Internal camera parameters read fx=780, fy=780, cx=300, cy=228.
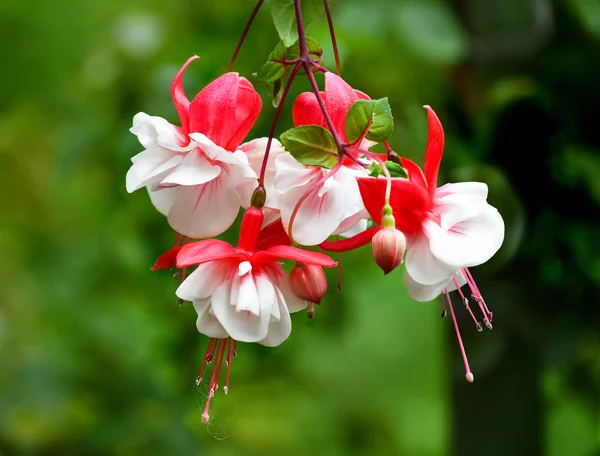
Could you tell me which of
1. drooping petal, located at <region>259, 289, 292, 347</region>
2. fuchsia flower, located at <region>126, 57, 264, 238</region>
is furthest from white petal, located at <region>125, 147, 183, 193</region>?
drooping petal, located at <region>259, 289, 292, 347</region>

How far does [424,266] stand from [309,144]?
0.33 ft

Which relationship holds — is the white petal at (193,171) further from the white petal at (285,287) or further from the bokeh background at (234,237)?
the bokeh background at (234,237)

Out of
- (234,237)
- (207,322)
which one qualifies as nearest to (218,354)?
(207,322)

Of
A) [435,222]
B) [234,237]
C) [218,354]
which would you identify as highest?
[435,222]

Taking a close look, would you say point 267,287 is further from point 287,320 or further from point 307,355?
point 307,355

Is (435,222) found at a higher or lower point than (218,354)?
higher

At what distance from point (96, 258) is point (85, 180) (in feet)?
0.57

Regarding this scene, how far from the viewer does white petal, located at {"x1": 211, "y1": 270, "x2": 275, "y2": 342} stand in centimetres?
45

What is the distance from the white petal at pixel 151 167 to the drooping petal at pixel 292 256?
77mm

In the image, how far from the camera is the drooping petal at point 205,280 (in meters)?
0.46

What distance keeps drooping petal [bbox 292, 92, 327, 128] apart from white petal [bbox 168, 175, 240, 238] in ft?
0.21

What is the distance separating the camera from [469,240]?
1.51 ft

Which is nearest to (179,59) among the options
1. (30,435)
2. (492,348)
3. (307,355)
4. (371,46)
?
(371,46)

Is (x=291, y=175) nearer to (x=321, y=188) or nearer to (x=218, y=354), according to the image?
(x=321, y=188)
